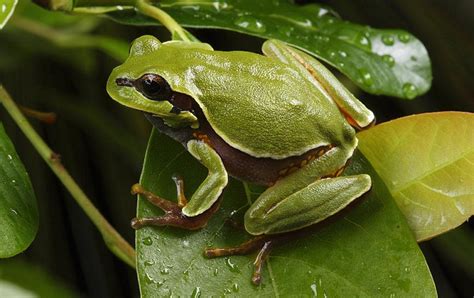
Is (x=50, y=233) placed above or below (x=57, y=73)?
below

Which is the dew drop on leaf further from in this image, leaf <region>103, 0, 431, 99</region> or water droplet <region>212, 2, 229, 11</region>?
water droplet <region>212, 2, 229, 11</region>

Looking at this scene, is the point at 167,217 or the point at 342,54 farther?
the point at 342,54

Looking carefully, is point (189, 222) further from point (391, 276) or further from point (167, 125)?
point (391, 276)

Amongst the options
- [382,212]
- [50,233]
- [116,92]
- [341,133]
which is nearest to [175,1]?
[116,92]

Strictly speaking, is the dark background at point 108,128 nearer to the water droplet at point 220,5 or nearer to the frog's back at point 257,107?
the water droplet at point 220,5

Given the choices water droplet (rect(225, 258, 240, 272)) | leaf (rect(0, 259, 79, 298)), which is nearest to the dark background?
leaf (rect(0, 259, 79, 298))

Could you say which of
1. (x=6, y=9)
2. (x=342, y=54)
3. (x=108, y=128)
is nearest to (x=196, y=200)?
(x=6, y=9)

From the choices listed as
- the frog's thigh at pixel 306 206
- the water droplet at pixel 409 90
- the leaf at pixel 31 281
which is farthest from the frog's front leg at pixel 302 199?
the leaf at pixel 31 281

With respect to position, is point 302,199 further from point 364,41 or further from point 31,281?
point 31,281
